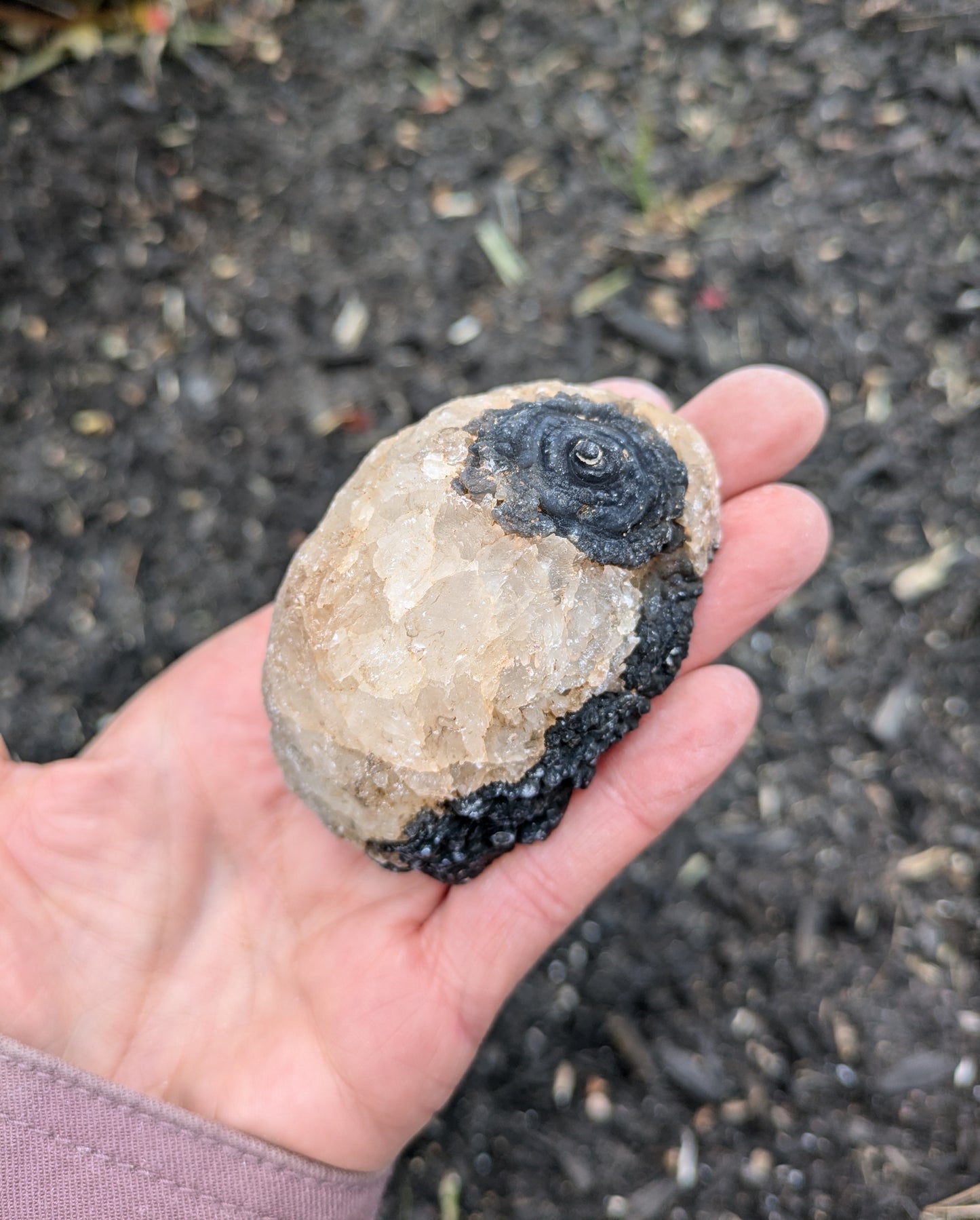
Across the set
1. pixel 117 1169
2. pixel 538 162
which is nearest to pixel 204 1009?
pixel 117 1169

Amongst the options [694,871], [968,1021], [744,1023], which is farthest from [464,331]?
[968,1021]

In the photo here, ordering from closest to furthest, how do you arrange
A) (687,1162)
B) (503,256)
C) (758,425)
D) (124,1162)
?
(124,1162) → (758,425) → (687,1162) → (503,256)

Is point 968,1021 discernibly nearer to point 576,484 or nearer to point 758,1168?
point 758,1168

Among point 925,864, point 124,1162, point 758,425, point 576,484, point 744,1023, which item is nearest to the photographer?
point 124,1162

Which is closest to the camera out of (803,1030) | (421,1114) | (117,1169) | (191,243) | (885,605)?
(117,1169)

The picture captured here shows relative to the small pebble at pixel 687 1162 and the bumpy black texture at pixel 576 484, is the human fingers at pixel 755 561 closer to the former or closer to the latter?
the bumpy black texture at pixel 576 484

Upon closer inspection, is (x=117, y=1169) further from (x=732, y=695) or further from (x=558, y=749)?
(x=732, y=695)

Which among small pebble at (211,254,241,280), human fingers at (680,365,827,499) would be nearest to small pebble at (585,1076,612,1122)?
human fingers at (680,365,827,499)
